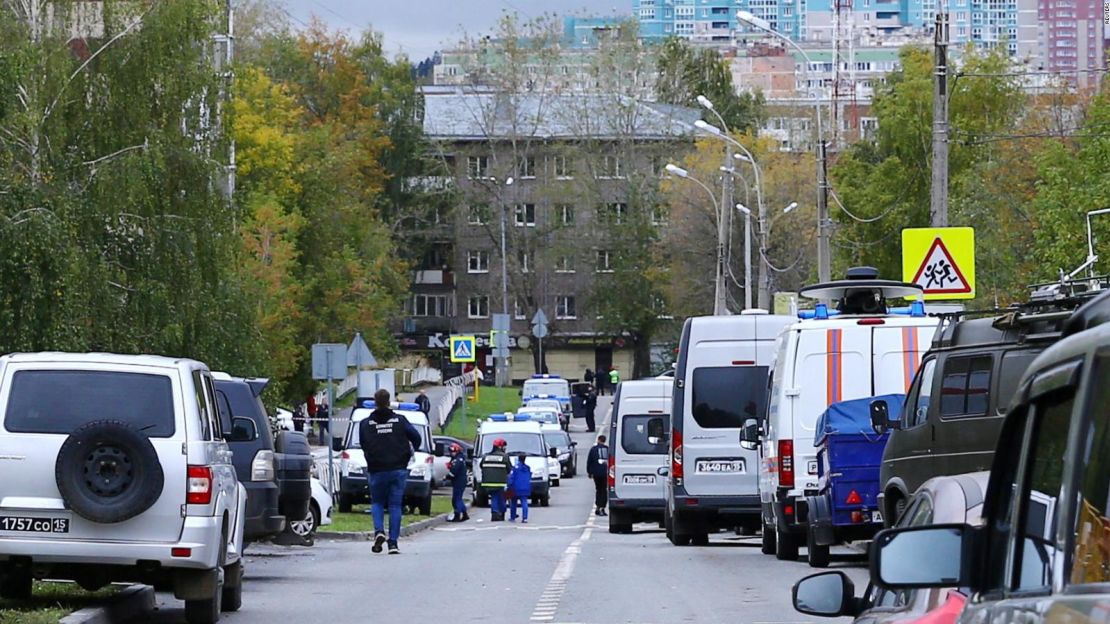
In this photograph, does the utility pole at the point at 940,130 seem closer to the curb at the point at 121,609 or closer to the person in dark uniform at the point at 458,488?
the curb at the point at 121,609

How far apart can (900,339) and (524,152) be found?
87.3 meters

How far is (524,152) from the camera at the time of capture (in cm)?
10569

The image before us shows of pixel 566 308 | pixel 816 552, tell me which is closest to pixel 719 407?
pixel 816 552

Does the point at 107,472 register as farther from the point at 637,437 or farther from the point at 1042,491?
the point at 637,437

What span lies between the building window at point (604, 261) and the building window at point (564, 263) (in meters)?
1.44

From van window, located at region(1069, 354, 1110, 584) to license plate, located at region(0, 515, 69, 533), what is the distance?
33.7 feet

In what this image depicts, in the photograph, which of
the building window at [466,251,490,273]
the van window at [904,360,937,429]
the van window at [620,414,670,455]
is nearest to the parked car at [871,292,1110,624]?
the van window at [904,360,937,429]

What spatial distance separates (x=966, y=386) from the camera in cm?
1503

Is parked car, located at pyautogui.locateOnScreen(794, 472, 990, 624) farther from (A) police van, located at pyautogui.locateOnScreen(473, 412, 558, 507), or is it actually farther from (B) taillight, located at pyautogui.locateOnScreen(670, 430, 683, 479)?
(A) police van, located at pyautogui.locateOnScreen(473, 412, 558, 507)

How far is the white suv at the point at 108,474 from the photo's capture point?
501 inches

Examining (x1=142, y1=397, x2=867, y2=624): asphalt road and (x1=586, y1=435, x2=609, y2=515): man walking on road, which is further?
(x1=586, y1=435, x2=609, y2=515): man walking on road

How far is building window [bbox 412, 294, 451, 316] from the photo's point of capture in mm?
117625

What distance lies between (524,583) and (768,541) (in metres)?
4.95

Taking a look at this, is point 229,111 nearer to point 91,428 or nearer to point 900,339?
point 900,339
